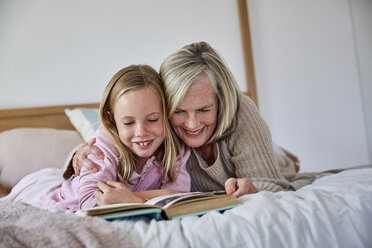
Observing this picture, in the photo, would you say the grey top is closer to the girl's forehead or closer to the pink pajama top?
the pink pajama top

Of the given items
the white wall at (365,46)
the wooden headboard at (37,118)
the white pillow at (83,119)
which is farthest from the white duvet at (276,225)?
the white wall at (365,46)

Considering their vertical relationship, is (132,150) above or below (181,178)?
above

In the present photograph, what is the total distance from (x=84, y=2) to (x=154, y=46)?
1.85 feet

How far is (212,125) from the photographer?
139 cm

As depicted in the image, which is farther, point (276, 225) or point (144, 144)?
point (144, 144)

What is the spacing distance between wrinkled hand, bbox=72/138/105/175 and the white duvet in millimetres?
461

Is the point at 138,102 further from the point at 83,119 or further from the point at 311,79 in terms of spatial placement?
the point at 311,79

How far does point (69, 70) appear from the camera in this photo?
2.35m

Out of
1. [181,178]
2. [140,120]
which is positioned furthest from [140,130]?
[181,178]

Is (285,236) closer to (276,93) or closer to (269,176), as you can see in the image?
(269,176)

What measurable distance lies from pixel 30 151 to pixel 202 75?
100cm

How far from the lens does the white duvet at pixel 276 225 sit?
0.75 meters

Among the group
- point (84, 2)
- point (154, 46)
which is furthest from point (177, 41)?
point (84, 2)

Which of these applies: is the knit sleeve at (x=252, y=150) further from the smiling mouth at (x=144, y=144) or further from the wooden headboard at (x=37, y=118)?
the wooden headboard at (x=37, y=118)
